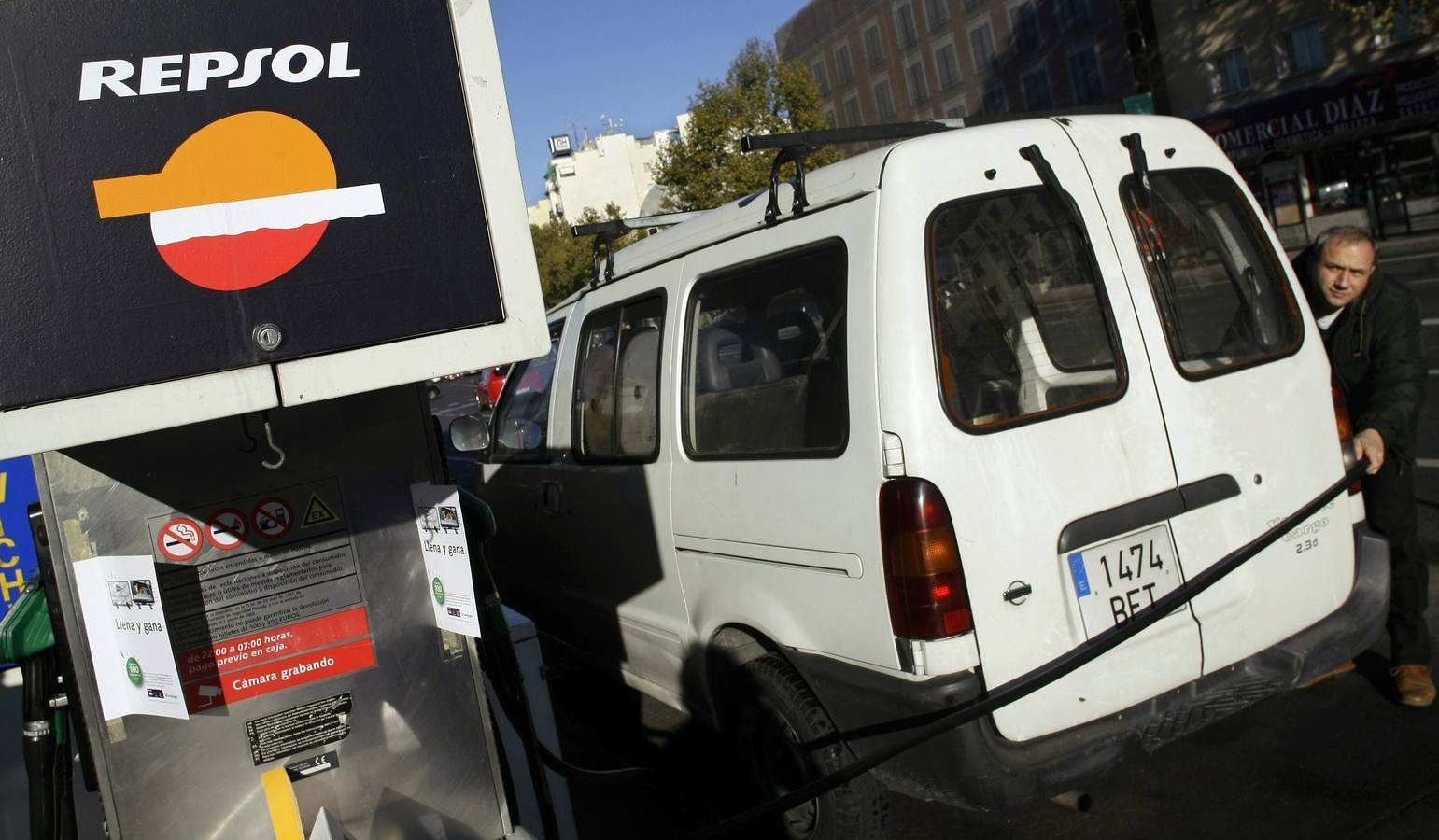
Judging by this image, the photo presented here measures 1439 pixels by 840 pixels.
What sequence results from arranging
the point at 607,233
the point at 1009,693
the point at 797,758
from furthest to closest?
the point at 607,233
the point at 797,758
the point at 1009,693

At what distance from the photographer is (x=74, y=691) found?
8.79 feet

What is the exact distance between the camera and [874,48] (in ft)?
166

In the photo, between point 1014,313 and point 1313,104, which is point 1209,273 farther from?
point 1313,104

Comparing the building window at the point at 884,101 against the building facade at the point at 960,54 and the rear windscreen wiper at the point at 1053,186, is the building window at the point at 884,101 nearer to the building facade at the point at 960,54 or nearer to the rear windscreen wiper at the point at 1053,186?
the building facade at the point at 960,54

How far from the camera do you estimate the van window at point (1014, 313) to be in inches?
125

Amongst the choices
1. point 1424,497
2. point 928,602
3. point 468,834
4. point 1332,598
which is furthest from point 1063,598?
point 1424,497

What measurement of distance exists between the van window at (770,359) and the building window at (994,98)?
Answer: 42.8 m

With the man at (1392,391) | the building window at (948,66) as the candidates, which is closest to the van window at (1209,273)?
the man at (1392,391)

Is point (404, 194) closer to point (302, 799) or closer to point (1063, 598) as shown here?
point (302, 799)

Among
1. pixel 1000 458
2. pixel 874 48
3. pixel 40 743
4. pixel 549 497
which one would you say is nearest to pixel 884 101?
pixel 874 48

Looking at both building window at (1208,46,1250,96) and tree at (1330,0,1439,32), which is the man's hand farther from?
building window at (1208,46,1250,96)

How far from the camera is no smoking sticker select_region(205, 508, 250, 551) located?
2.75m

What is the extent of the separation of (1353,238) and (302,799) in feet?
13.0

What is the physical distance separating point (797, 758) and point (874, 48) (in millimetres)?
50599
